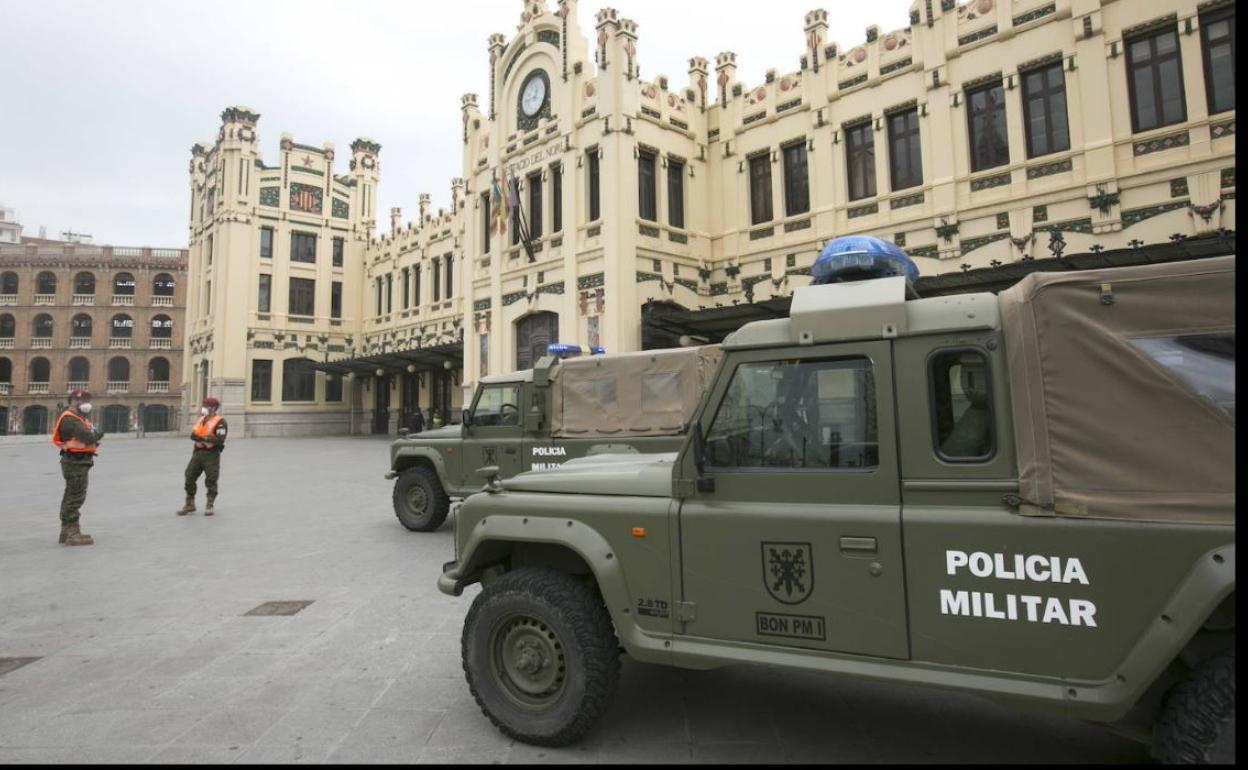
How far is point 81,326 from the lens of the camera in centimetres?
5216

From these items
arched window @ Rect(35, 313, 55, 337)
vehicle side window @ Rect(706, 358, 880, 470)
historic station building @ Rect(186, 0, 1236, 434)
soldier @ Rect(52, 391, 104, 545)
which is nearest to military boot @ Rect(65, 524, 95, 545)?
soldier @ Rect(52, 391, 104, 545)

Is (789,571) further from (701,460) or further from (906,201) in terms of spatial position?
(906,201)

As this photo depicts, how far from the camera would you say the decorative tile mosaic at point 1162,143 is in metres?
12.4

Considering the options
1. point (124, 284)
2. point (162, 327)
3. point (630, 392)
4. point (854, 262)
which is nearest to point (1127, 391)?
point (854, 262)

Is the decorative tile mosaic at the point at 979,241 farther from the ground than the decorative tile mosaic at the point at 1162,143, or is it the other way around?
the decorative tile mosaic at the point at 1162,143

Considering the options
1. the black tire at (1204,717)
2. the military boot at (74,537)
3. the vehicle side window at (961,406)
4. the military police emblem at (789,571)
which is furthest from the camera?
the military boot at (74,537)

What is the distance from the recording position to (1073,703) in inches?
94.9

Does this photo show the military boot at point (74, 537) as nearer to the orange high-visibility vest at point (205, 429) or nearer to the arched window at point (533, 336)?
the orange high-visibility vest at point (205, 429)

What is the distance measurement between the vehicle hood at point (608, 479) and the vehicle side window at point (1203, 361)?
1987mm

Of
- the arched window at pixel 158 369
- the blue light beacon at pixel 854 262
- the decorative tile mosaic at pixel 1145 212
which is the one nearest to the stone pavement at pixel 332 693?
the blue light beacon at pixel 854 262

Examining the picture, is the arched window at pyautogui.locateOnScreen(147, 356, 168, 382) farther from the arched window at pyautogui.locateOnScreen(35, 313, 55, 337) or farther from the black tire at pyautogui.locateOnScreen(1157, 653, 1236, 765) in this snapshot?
the black tire at pyautogui.locateOnScreen(1157, 653, 1236, 765)

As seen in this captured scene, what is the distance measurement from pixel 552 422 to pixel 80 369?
58625 millimetres

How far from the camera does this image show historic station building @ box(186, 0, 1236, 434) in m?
12.8

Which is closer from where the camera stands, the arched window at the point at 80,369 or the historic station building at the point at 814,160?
the historic station building at the point at 814,160
